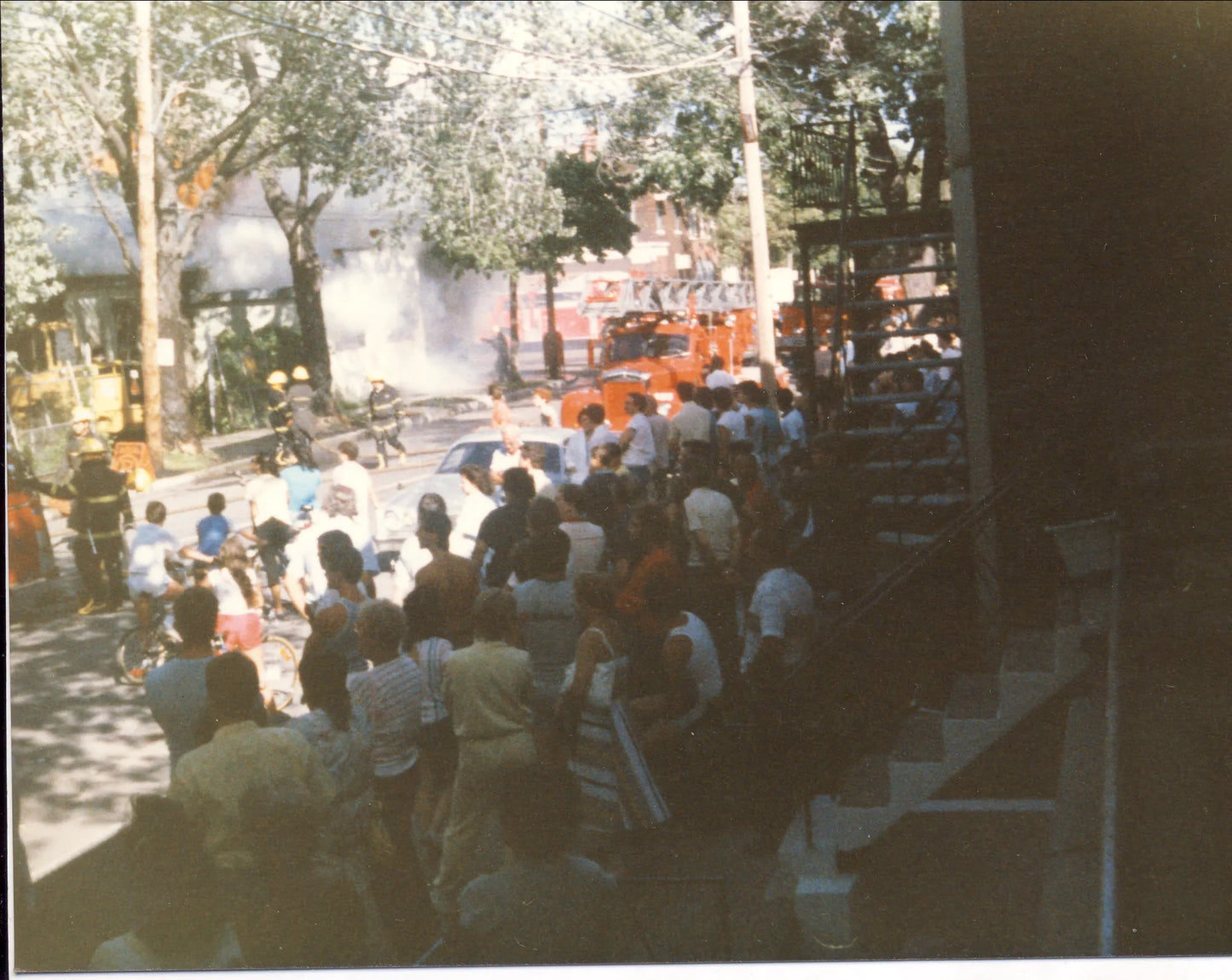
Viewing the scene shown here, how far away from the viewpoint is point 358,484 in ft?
20.5

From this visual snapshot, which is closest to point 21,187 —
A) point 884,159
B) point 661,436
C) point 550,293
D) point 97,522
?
point 97,522

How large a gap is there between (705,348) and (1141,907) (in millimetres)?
3509

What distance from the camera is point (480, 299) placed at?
20.7ft

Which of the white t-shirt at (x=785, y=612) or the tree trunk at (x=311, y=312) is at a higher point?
the tree trunk at (x=311, y=312)

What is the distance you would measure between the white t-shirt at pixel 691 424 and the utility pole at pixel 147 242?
270 cm

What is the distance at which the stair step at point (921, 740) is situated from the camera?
18.8 ft

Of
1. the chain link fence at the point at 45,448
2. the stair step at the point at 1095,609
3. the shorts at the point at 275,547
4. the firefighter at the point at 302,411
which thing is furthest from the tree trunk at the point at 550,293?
the stair step at the point at 1095,609

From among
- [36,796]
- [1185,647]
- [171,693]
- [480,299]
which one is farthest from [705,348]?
[36,796]

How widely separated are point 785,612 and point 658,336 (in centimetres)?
173

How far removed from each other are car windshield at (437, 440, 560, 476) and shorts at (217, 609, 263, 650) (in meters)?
1.20

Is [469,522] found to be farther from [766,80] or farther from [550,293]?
[766,80]

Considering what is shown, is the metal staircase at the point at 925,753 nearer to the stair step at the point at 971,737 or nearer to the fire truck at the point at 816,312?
the stair step at the point at 971,737

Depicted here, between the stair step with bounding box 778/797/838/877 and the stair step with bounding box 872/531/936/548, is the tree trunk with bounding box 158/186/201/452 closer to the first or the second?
the stair step with bounding box 778/797/838/877

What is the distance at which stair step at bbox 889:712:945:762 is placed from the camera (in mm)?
5727
